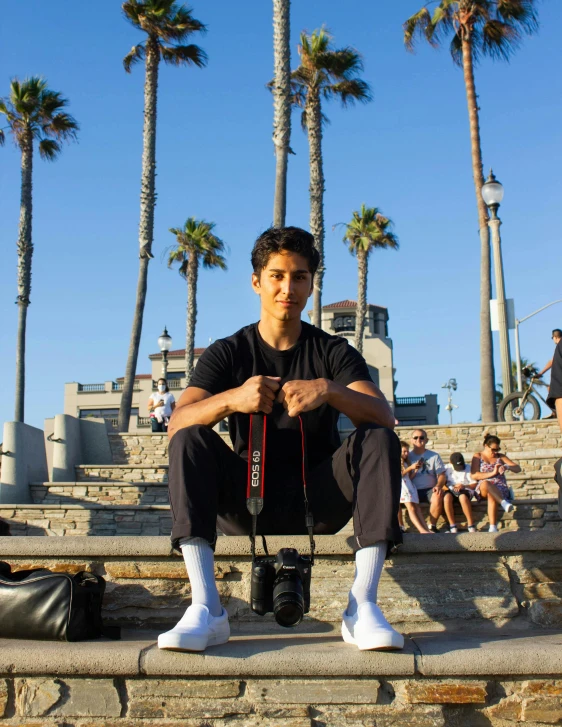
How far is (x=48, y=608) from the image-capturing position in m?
2.46

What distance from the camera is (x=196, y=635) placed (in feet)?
7.14

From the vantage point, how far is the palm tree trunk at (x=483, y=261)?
1662 centimetres

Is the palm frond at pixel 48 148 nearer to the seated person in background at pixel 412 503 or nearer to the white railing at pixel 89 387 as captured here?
the seated person in background at pixel 412 503

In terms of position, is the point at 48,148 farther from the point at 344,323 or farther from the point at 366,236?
the point at 344,323

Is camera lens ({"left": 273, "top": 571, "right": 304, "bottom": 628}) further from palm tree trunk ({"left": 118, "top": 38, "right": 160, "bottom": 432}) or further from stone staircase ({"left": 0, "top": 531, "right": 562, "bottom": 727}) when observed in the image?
palm tree trunk ({"left": 118, "top": 38, "right": 160, "bottom": 432})

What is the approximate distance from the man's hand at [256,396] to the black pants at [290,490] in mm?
146

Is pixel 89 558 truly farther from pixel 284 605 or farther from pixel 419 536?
pixel 419 536

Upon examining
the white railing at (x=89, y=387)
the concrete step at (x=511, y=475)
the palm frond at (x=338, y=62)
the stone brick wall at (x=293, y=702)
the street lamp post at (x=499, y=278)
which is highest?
the palm frond at (x=338, y=62)

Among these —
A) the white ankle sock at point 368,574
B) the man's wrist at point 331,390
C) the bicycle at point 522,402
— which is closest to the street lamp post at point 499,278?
→ the bicycle at point 522,402

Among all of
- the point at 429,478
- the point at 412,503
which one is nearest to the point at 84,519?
the point at 412,503

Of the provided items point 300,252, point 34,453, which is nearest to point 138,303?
point 34,453

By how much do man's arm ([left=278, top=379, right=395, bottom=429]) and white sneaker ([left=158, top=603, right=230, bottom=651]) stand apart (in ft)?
2.48

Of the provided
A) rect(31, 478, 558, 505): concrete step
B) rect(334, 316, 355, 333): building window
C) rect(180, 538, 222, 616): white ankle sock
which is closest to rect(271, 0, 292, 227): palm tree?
rect(31, 478, 558, 505): concrete step

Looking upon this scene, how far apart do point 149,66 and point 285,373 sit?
20.1m
